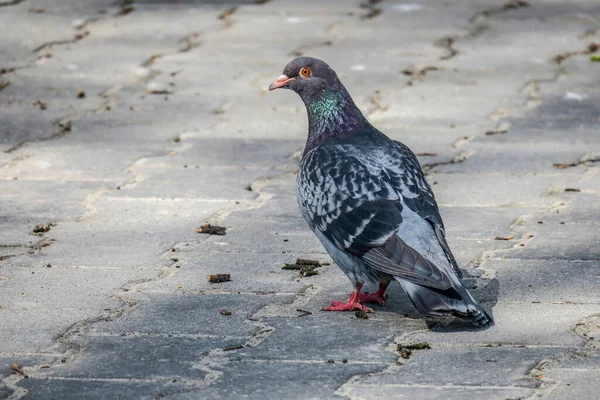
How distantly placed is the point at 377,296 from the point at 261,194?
66.5 inches

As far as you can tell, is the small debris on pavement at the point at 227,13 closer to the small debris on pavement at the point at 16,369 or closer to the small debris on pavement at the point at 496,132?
the small debris on pavement at the point at 496,132

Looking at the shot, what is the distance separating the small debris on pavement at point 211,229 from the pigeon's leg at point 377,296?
3.66 feet

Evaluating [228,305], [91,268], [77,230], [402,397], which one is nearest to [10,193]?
[77,230]

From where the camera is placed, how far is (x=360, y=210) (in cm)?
460

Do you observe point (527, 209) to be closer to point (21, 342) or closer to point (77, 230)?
point (77, 230)

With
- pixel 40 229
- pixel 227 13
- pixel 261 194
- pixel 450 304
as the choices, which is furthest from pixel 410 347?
pixel 227 13

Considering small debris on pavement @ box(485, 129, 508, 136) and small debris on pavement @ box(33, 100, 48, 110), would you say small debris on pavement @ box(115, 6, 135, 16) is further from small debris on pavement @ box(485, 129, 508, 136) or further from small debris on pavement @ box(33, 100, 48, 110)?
small debris on pavement @ box(485, 129, 508, 136)

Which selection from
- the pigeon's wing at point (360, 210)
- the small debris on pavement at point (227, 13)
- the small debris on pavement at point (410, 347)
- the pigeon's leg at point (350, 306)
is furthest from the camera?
the small debris on pavement at point (227, 13)

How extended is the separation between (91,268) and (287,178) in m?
1.72

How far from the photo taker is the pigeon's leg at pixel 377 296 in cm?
474

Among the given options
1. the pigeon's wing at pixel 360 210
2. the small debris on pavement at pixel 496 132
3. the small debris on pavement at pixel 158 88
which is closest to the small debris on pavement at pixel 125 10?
the small debris on pavement at pixel 158 88

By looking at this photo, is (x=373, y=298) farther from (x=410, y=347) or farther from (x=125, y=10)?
(x=125, y=10)

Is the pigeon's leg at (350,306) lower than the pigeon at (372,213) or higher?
lower

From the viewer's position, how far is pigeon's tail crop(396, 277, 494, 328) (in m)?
4.27
